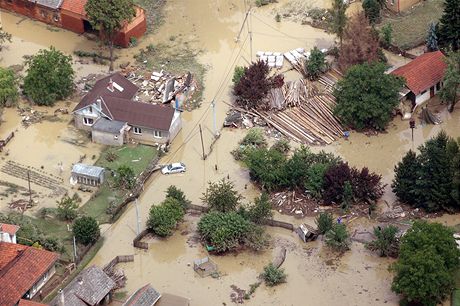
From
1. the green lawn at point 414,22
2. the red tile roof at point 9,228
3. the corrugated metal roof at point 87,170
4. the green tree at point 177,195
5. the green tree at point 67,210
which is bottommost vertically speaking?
the green tree at point 67,210

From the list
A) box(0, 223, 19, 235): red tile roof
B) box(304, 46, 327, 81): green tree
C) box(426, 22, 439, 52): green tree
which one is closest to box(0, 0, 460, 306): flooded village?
box(304, 46, 327, 81): green tree

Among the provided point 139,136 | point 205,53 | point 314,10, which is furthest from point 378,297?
point 314,10

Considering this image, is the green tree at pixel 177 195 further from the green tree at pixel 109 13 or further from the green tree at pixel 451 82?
the green tree at pixel 451 82

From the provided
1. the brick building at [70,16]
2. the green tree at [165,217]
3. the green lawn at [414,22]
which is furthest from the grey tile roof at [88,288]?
the green lawn at [414,22]

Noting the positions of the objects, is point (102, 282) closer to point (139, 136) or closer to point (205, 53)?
point (139, 136)

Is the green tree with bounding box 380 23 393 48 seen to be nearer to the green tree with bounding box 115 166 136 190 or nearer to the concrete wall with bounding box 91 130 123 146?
the concrete wall with bounding box 91 130 123 146
